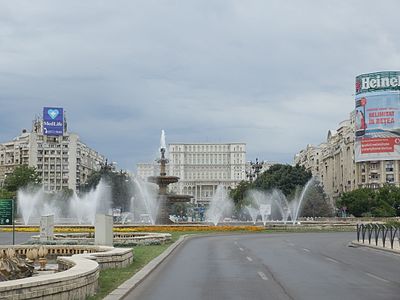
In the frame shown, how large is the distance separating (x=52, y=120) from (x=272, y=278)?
119948mm

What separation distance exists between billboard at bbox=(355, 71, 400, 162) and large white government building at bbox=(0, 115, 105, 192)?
8735 centimetres

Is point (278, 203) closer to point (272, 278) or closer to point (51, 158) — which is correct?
point (272, 278)

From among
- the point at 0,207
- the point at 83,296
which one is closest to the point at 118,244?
the point at 0,207

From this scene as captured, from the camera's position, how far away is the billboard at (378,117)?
321ft

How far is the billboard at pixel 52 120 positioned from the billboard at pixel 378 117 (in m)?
62.7

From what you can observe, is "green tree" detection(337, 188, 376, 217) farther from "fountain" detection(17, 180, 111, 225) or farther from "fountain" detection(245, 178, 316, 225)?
"fountain" detection(17, 180, 111, 225)

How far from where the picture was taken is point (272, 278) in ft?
55.4

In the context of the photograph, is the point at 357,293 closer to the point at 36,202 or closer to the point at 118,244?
the point at 118,244

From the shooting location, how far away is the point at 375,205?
9619cm

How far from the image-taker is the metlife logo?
3967 inches

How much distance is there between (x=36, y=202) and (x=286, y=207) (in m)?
37.9

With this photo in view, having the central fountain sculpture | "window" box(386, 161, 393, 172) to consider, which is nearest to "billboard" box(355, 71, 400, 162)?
"window" box(386, 161, 393, 172)

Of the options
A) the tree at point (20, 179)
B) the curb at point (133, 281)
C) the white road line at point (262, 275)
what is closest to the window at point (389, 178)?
the tree at point (20, 179)

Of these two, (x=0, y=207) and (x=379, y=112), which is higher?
(x=379, y=112)
